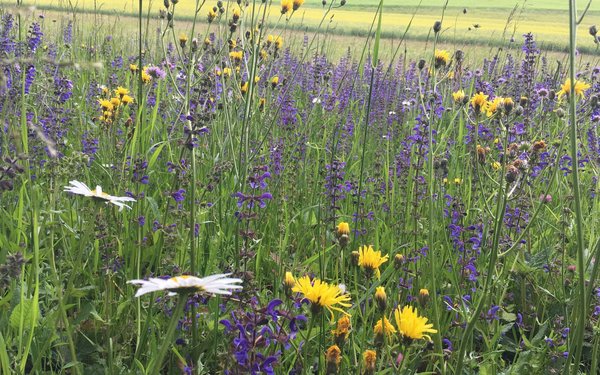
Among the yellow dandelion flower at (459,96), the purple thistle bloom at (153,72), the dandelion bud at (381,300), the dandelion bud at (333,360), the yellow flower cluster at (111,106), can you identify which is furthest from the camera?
the yellow flower cluster at (111,106)

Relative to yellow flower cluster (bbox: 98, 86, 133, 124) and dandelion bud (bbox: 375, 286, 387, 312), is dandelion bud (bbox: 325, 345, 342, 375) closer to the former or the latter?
dandelion bud (bbox: 375, 286, 387, 312)

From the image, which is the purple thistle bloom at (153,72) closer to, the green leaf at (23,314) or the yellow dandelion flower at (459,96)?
the green leaf at (23,314)

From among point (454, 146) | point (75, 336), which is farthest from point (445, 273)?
point (454, 146)

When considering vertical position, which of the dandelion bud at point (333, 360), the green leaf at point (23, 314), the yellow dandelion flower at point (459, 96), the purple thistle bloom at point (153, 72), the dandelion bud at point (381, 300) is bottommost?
the green leaf at point (23, 314)

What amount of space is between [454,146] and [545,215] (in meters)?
0.99

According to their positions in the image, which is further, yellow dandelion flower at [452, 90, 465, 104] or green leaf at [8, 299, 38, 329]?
yellow dandelion flower at [452, 90, 465, 104]

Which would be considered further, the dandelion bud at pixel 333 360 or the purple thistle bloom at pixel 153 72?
the purple thistle bloom at pixel 153 72

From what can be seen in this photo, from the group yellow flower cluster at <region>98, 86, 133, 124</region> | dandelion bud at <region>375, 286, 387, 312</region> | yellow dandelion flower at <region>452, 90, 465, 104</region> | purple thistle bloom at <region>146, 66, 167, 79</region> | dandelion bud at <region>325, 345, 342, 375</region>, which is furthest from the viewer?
yellow flower cluster at <region>98, 86, 133, 124</region>

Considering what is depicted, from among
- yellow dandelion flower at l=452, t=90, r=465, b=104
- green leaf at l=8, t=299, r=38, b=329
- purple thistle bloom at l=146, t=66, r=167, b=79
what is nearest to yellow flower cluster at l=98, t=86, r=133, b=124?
purple thistle bloom at l=146, t=66, r=167, b=79

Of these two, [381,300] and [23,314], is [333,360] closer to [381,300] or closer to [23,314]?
[381,300]

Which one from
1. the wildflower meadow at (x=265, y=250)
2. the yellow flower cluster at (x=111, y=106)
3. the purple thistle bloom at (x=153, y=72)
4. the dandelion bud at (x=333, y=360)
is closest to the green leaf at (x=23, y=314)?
the wildflower meadow at (x=265, y=250)

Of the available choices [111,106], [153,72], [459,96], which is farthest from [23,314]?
[459,96]

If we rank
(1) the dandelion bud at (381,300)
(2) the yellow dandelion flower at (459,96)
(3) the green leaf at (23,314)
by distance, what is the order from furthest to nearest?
(2) the yellow dandelion flower at (459,96) < (3) the green leaf at (23,314) < (1) the dandelion bud at (381,300)

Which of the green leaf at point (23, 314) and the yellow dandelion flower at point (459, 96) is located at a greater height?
the yellow dandelion flower at point (459, 96)
